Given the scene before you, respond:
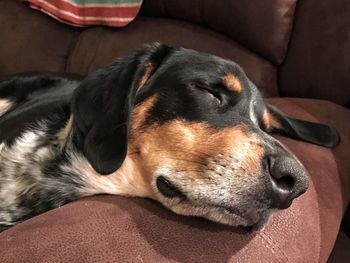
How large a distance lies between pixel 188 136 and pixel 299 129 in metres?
0.53

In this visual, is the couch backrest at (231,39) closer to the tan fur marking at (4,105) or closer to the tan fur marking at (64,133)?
the tan fur marking at (4,105)

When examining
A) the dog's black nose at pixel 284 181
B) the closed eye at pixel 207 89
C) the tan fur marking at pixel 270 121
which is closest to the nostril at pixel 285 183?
the dog's black nose at pixel 284 181

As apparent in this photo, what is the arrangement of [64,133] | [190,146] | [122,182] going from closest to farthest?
[190,146], [122,182], [64,133]

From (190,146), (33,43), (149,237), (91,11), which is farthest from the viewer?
(33,43)

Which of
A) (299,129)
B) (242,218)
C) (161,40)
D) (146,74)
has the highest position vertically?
(146,74)

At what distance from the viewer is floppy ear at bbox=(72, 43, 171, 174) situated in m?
1.20

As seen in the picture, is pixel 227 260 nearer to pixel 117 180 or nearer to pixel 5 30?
pixel 117 180

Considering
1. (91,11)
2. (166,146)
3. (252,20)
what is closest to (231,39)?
(252,20)

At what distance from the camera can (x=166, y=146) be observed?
1184mm

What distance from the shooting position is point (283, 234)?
1135 millimetres

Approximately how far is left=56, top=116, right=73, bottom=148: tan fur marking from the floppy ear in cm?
14

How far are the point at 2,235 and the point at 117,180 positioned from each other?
1.05 ft

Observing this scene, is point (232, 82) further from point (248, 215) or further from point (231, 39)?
point (231, 39)

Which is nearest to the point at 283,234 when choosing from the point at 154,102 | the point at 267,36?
the point at 154,102
